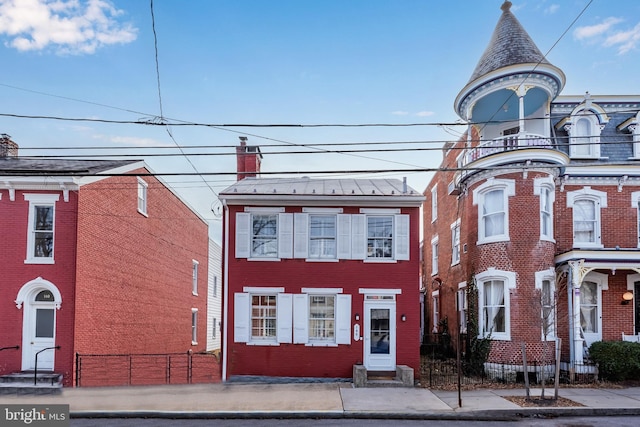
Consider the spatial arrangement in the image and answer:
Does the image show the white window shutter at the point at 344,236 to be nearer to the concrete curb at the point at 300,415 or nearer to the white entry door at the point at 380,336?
the white entry door at the point at 380,336

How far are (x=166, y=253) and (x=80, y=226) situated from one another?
7.90 metres

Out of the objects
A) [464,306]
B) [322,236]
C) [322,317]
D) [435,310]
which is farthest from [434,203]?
[322,317]

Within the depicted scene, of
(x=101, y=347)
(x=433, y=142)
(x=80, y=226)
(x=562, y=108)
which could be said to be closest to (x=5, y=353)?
(x=101, y=347)

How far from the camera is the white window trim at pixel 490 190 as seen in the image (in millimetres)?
17547

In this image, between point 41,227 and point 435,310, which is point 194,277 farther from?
point 41,227

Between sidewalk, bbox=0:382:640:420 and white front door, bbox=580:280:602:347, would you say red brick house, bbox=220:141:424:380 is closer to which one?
sidewalk, bbox=0:382:640:420

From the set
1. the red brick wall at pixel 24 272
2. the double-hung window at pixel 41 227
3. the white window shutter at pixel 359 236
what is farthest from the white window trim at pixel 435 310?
the double-hung window at pixel 41 227

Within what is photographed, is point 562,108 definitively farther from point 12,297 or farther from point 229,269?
point 12,297

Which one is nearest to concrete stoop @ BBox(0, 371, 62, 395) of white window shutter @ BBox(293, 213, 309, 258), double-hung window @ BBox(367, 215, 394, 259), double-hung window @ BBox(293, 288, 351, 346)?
double-hung window @ BBox(293, 288, 351, 346)

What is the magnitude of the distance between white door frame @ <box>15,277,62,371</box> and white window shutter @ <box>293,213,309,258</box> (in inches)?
284

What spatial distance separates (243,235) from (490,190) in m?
8.47

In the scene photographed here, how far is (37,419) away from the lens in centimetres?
1148

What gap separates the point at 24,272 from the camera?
15828 millimetres

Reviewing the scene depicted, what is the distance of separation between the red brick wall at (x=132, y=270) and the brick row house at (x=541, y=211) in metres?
11.6
